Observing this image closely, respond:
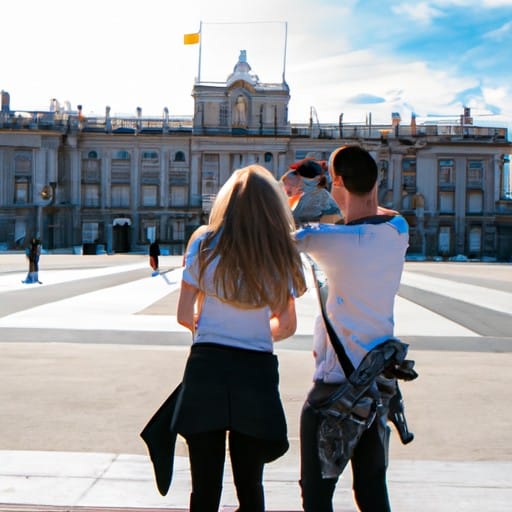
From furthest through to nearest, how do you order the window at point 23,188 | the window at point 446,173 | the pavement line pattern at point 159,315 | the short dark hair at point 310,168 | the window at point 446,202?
1. the window at point 446,202
2. the window at point 446,173
3. the window at point 23,188
4. the pavement line pattern at point 159,315
5. the short dark hair at point 310,168

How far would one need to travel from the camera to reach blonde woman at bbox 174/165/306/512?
3.25 m

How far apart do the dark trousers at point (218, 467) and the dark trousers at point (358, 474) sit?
0.20m

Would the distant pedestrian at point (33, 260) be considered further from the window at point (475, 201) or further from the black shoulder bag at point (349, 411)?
the window at point (475, 201)

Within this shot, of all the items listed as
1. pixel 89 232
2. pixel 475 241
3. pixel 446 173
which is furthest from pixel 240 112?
pixel 475 241

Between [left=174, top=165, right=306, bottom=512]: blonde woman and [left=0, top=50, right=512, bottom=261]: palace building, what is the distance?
69.0m

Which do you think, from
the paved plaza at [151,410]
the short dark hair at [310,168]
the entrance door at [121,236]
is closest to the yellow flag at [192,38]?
the entrance door at [121,236]

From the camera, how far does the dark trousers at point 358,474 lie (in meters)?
3.32

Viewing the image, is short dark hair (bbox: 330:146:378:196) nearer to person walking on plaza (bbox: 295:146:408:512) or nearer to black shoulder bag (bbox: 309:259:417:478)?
person walking on plaza (bbox: 295:146:408:512)

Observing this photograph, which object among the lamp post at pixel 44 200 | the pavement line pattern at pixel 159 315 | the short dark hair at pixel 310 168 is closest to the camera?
the short dark hair at pixel 310 168

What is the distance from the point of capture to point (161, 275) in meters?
30.9

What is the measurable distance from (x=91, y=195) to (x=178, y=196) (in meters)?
8.10

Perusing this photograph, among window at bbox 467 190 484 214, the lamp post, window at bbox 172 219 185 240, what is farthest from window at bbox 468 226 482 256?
the lamp post

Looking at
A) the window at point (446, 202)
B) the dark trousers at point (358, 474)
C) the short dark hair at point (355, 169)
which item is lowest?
the dark trousers at point (358, 474)

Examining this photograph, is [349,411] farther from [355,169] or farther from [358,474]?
[355,169]
